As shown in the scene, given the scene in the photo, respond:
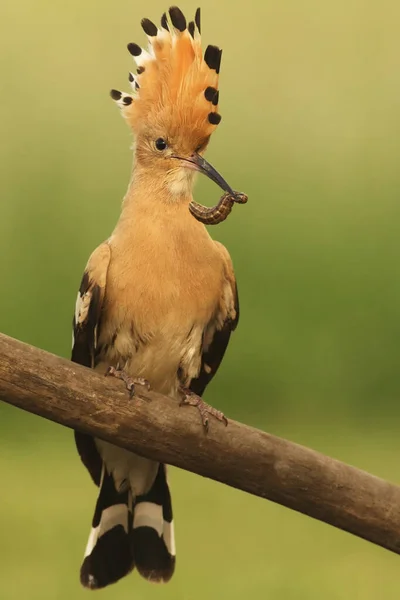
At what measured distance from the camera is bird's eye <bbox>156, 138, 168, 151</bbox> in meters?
1.52

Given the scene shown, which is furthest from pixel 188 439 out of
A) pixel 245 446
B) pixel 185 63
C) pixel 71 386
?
pixel 185 63

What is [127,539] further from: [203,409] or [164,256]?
[164,256]

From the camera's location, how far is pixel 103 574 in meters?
1.66

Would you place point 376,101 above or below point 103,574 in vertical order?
above

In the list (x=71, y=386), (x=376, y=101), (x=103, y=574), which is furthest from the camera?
(x=376, y=101)

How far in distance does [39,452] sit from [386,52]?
1112 millimetres

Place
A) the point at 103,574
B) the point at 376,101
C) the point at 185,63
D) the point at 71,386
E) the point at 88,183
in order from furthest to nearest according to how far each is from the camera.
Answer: the point at 376,101, the point at 88,183, the point at 103,574, the point at 185,63, the point at 71,386

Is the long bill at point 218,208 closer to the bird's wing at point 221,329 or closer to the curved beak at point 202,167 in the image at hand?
the curved beak at point 202,167

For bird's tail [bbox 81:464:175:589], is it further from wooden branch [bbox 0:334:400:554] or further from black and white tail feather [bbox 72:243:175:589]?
wooden branch [bbox 0:334:400:554]

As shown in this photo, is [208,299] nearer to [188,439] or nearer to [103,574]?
[188,439]

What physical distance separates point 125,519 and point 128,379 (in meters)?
0.39

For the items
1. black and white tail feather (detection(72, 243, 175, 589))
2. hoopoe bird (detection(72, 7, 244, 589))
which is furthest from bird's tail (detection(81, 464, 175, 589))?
hoopoe bird (detection(72, 7, 244, 589))

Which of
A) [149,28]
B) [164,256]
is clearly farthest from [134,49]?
[164,256]

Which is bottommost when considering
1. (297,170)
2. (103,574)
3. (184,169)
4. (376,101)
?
(103,574)
